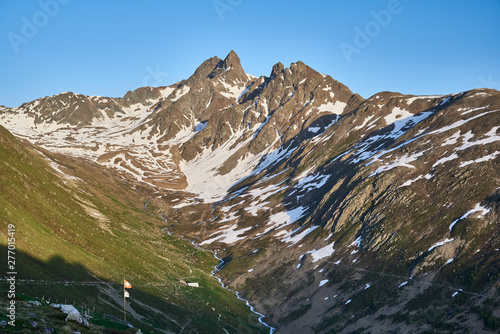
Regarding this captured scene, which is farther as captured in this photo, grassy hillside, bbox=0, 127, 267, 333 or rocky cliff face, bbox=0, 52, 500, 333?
rocky cliff face, bbox=0, 52, 500, 333

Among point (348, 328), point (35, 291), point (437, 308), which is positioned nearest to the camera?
point (35, 291)

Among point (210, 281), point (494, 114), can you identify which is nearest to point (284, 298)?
point (210, 281)

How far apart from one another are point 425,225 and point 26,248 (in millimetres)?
100758

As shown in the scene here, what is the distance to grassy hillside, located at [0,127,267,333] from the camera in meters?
64.6

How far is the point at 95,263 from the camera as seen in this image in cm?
8138

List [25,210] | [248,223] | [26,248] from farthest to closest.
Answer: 1. [248,223]
2. [25,210]
3. [26,248]

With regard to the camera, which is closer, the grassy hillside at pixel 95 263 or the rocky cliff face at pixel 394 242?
the grassy hillside at pixel 95 263

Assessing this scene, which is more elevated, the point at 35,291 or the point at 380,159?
the point at 380,159

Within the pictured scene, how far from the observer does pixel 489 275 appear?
8706 centimetres

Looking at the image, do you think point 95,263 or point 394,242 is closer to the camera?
point 95,263

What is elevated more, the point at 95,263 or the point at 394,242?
the point at 95,263

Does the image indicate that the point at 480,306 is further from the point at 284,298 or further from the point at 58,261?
the point at 58,261

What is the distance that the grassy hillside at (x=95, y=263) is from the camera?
212 ft

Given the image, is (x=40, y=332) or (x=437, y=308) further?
(x=437, y=308)
